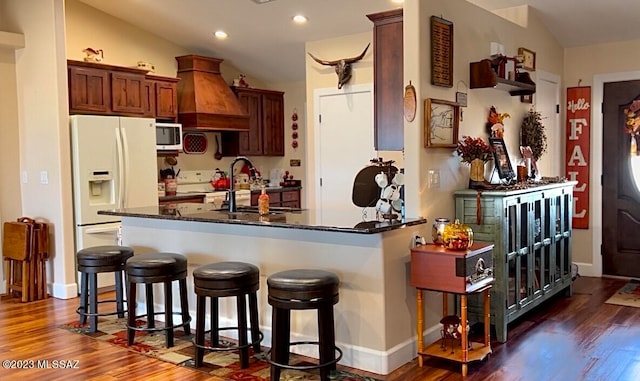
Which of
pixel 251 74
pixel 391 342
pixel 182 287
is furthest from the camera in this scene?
pixel 251 74

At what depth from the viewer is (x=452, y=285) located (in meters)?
3.44

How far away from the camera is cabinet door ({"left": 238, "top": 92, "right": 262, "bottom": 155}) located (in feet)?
26.1

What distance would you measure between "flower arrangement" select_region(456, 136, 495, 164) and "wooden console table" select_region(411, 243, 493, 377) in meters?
0.81

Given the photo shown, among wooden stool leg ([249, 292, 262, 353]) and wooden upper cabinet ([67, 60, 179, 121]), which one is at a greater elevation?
wooden upper cabinet ([67, 60, 179, 121])

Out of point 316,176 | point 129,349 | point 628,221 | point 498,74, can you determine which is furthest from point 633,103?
point 129,349

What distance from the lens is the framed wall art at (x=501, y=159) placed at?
183 inches

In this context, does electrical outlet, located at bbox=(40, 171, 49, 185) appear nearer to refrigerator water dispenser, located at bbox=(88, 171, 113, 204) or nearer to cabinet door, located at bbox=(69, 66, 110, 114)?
refrigerator water dispenser, located at bbox=(88, 171, 113, 204)

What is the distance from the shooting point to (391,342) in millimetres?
3611

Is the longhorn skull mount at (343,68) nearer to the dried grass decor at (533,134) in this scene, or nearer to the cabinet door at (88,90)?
the dried grass decor at (533,134)

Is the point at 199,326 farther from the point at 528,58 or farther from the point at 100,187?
the point at 528,58

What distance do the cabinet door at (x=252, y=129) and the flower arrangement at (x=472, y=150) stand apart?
4.20 meters

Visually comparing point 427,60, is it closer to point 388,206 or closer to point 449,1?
point 449,1

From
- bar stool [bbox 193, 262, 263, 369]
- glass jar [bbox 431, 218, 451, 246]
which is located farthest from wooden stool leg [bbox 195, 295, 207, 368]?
glass jar [bbox 431, 218, 451, 246]

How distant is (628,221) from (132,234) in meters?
4.88
